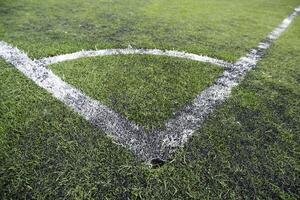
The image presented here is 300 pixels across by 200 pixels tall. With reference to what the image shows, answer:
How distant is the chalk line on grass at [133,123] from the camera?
2.19m

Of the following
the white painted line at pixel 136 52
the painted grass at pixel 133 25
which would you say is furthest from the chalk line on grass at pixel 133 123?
the painted grass at pixel 133 25

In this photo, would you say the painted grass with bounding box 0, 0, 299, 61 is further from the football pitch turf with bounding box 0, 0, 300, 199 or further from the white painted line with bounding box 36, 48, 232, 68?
the white painted line with bounding box 36, 48, 232, 68

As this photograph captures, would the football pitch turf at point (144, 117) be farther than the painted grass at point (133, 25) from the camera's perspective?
No

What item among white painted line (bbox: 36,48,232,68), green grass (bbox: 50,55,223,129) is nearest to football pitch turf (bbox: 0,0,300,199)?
green grass (bbox: 50,55,223,129)

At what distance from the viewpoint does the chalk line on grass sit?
7.17 ft

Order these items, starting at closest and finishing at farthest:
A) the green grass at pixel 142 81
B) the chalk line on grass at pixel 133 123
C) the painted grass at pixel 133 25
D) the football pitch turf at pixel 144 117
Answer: the football pitch turf at pixel 144 117 < the chalk line on grass at pixel 133 123 < the green grass at pixel 142 81 < the painted grass at pixel 133 25

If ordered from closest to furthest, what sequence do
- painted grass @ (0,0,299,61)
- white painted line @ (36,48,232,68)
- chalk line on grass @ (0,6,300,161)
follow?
chalk line on grass @ (0,6,300,161)
white painted line @ (36,48,232,68)
painted grass @ (0,0,299,61)

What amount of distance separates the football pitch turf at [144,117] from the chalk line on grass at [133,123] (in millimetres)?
74

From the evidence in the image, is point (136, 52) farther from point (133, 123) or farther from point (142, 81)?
point (133, 123)

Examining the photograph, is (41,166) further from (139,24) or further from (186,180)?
(139,24)

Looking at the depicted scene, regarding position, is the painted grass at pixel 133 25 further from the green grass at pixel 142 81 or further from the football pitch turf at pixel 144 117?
the green grass at pixel 142 81

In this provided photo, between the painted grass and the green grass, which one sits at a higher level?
the painted grass

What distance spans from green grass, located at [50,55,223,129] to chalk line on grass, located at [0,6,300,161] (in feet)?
0.29

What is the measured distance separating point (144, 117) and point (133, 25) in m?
2.83
